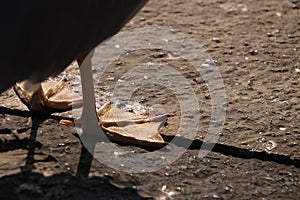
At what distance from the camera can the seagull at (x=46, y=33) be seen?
2.64 m

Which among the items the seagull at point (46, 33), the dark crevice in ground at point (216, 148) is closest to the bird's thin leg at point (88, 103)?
the dark crevice in ground at point (216, 148)

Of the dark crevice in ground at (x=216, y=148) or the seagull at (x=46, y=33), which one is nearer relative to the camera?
the seagull at (x=46, y=33)

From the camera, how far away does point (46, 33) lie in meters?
2.74

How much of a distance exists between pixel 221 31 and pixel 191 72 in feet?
1.57

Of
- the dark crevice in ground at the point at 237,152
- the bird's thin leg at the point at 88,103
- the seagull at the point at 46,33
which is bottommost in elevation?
the dark crevice in ground at the point at 237,152

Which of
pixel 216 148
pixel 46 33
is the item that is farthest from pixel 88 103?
pixel 46 33

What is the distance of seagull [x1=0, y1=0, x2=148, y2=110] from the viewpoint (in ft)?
8.68

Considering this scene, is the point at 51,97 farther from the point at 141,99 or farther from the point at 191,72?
the point at 191,72

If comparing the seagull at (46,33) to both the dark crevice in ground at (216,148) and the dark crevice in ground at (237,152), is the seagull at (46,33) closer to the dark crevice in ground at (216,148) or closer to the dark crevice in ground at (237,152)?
the dark crevice in ground at (216,148)

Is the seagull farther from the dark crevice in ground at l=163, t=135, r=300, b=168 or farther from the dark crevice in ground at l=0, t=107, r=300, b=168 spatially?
the dark crevice in ground at l=163, t=135, r=300, b=168

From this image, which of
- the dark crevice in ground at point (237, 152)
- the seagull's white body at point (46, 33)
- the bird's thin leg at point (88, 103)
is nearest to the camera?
the seagull's white body at point (46, 33)

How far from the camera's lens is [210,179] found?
3070 mm

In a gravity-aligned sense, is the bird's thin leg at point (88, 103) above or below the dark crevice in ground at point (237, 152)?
above

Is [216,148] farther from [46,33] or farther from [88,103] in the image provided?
[46,33]
